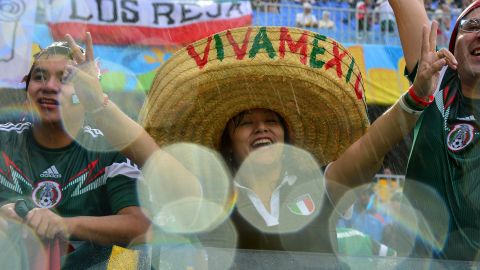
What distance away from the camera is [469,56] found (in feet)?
8.80

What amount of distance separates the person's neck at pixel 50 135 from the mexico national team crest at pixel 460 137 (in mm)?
1516

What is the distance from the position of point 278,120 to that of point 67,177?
2.90ft

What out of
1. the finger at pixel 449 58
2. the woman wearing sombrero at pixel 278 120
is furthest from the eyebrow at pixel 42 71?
the finger at pixel 449 58

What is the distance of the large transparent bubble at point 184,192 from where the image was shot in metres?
2.56

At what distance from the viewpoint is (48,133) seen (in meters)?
2.75

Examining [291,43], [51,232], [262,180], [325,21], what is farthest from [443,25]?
[51,232]

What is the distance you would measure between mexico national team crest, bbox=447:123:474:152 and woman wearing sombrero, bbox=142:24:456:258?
283 millimetres

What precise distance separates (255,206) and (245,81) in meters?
0.49

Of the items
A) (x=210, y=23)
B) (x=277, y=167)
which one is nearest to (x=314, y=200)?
(x=277, y=167)

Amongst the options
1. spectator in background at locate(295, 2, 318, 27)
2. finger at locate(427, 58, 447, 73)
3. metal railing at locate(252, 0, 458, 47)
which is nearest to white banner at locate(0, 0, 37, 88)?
metal railing at locate(252, 0, 458, 47)

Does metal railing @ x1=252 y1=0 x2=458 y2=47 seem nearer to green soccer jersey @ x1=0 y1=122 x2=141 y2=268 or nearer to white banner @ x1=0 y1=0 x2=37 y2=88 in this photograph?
white banner @ x1=0 y1=0 x2=37 y2=88

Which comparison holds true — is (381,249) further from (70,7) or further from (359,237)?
(70,7)

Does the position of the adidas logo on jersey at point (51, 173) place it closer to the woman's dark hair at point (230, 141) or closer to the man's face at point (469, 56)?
the woman's dark hair at point (230, 141)

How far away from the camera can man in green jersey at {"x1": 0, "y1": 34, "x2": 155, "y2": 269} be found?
234 cm
